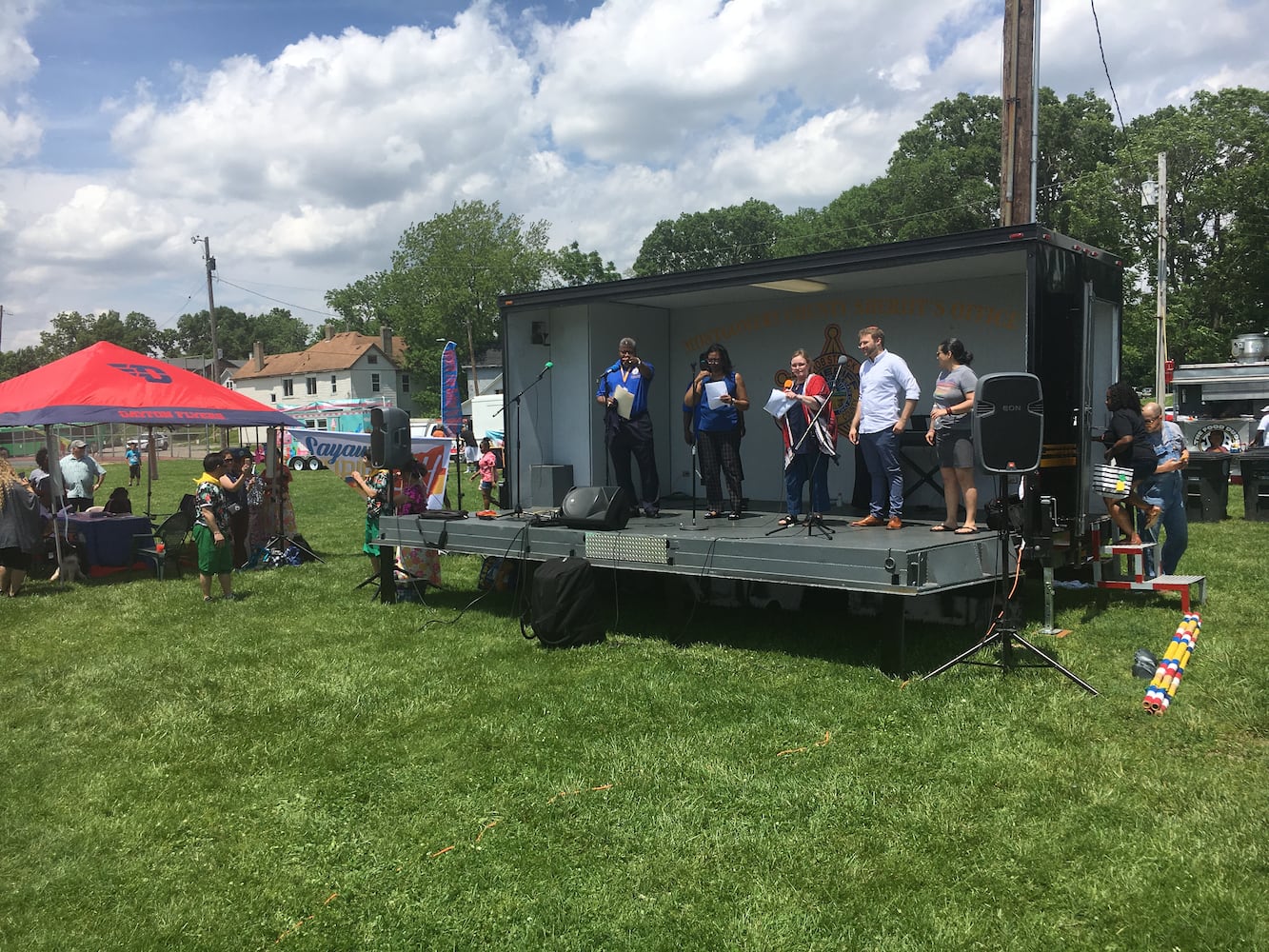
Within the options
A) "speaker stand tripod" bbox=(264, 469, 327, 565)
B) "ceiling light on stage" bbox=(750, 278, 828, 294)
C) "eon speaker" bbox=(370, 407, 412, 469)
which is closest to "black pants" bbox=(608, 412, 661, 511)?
"ceiling light on stage" bbox=(750, 278, 828, 294)

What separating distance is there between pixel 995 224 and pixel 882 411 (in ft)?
126

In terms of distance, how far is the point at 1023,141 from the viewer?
9.65 metres

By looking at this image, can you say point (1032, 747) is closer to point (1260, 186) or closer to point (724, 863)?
point (724, 863)

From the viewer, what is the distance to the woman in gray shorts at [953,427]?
6891mm

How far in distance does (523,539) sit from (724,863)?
436 centimetres

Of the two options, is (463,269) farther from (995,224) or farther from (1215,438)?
(1215,438)

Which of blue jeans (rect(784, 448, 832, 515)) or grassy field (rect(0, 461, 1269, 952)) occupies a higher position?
blue jeans (rect(784, 448, 832, 515))

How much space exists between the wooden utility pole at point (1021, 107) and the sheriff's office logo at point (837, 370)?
7.02 ft

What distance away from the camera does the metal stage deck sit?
5801mm

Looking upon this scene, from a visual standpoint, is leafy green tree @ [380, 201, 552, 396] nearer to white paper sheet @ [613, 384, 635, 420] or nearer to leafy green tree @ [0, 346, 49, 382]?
leafy green tree @ [0, 346, 49, 382]

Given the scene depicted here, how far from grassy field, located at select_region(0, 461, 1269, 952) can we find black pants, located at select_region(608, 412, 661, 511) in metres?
1.71

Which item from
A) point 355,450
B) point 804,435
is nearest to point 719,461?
point 804,435

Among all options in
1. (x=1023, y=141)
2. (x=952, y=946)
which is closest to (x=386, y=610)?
(x=952, y=946)

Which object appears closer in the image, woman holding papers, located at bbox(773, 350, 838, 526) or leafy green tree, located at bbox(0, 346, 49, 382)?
woman holding papers, located at bbox(773, 350, 838, 526)
